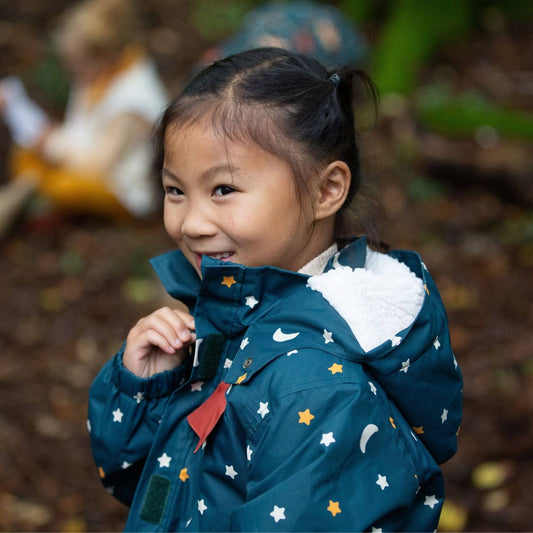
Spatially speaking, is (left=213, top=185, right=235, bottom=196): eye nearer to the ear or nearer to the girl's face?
the girl's face

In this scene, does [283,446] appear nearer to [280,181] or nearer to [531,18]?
[280,181]

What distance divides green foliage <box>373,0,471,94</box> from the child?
459 cm

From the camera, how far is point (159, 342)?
1.77m

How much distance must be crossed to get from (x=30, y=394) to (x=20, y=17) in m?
5.54

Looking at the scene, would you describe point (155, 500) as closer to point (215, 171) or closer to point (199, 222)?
point (199, 222)

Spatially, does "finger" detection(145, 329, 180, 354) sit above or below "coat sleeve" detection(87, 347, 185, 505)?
above

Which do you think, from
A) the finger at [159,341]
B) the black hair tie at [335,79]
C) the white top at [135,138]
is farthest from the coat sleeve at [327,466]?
the white top at [135,138]

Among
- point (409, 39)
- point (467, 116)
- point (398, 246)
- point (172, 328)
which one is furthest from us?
point (409, 39)

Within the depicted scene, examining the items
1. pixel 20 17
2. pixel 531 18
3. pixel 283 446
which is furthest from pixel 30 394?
pixel 531 18

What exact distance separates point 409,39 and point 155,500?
18.3 ft

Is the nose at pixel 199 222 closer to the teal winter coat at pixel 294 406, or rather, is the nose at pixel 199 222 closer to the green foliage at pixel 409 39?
the teal winter coat at pixel 294 406

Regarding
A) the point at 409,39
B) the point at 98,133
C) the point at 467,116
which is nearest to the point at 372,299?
the point at 467,116

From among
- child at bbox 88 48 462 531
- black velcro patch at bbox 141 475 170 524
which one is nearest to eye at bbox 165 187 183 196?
child at bbox 88 48 462 531

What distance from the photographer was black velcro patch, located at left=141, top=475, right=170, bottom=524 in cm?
173
